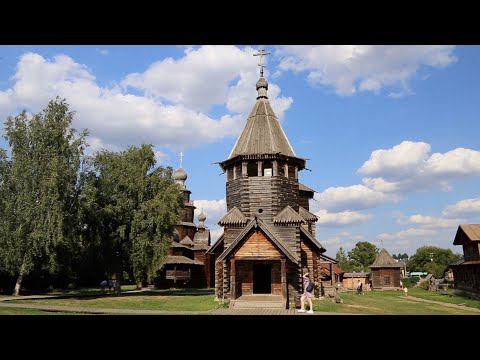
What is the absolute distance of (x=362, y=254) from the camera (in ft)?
398

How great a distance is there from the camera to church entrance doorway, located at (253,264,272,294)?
27.1 meters

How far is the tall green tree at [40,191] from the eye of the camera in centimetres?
2686

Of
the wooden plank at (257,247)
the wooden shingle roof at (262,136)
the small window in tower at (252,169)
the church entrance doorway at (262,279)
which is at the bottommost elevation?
the church entrance doorway at (262,279)

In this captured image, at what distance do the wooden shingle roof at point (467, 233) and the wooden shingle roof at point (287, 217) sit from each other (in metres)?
21.4

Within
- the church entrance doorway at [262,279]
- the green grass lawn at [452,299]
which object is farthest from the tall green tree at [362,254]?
the church entrance doorway at [262,279]

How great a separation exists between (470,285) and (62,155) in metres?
39.8

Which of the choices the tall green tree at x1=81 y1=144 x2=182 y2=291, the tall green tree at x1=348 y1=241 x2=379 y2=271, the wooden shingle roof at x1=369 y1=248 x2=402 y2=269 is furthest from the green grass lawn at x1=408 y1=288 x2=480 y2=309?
the tall green tree at x1=348 y1=241 x2=379 y2=271

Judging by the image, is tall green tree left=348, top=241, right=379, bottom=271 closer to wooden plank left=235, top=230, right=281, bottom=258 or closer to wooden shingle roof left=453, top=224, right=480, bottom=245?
wooden shingle roof left=453, top=224, right=480, bottom=245

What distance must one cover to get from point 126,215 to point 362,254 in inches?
4116

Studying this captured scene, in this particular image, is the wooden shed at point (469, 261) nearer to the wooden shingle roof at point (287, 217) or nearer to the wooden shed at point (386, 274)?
the wooden shed at point (386, 274)

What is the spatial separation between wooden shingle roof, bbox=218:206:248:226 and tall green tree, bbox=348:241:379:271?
10246 cm

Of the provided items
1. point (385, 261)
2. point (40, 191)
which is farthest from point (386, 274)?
point (40, 191)
